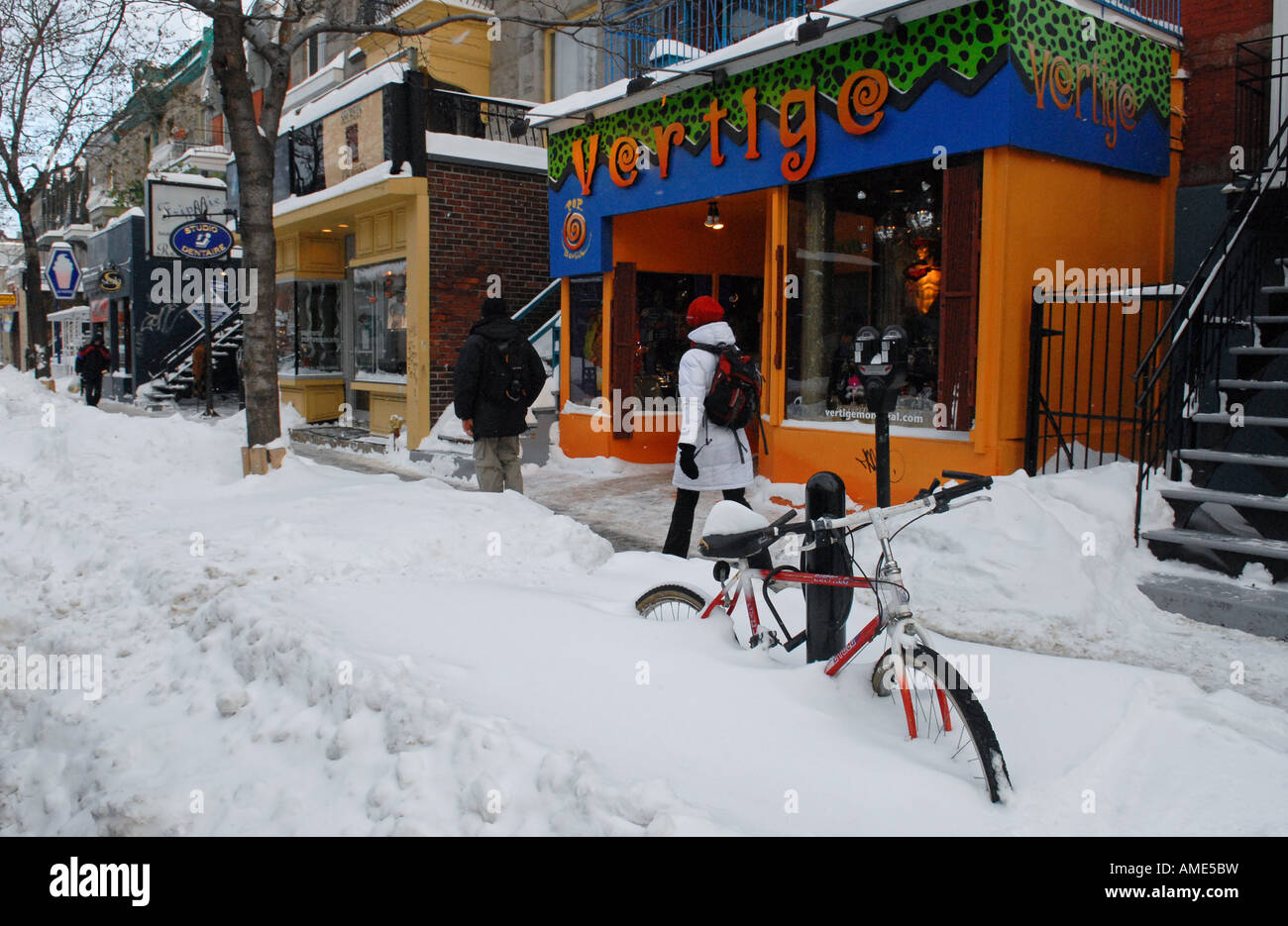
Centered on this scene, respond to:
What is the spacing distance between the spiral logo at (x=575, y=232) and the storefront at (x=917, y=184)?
493 mm

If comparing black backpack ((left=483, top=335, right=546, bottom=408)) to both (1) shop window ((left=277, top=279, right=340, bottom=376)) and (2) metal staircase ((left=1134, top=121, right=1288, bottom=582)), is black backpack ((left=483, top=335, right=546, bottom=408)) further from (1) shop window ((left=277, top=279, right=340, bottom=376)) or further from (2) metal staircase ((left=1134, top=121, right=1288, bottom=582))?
(1) shop window ((left=277, top=279, right=340, bottom=376))

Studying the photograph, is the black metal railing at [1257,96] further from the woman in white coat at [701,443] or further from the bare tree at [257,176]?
the bare tree at [257,176]

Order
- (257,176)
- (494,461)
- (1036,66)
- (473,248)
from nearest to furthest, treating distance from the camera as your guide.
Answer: (1036,66) → (494,461) → (257,176) → (473,248)

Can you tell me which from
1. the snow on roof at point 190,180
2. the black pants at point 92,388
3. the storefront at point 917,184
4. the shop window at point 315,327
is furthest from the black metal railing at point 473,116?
the black pants at point 92,388

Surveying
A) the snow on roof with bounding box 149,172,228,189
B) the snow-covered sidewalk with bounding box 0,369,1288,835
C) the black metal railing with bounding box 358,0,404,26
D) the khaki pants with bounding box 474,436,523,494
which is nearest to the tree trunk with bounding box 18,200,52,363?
the snow on roof with bounding box 149,172,228,189

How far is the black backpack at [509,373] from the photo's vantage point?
8219mm

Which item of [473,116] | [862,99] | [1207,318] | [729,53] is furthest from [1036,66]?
[473,116]

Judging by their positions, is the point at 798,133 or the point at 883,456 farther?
the point at 798,133

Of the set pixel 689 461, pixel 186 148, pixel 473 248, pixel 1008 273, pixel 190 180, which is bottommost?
pixel 689 461

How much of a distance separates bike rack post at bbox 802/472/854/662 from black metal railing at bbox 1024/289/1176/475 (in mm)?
4365

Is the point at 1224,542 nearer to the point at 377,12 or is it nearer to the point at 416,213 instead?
the point at 416,213

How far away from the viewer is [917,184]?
28.0ft

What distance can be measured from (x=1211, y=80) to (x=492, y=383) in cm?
705

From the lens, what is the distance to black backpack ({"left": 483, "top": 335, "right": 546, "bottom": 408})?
822cm
